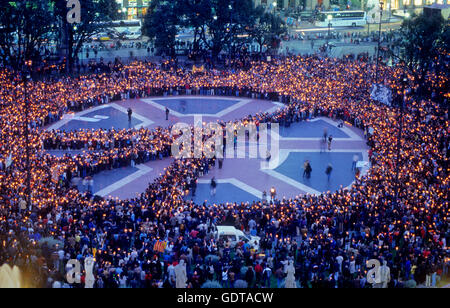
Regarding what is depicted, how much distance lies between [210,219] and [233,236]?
1750 mm

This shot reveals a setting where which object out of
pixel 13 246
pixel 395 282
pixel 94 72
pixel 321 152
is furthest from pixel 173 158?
pixel 94 72

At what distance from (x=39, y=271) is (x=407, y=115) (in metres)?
24.4

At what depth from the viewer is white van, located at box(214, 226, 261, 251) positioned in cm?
2261

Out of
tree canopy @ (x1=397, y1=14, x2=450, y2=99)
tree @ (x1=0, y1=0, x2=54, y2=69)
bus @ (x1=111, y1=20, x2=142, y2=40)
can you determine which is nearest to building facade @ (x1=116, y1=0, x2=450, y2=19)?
bus @ (x1=111, y1=20, x2=142, y2=40)

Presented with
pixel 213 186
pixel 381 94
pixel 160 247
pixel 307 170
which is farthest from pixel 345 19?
pixel 160 247

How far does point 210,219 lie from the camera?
79.7 ft

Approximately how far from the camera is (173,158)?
111 feet

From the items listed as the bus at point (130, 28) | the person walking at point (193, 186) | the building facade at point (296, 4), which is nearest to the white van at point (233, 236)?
the person walking at point (193, 186)

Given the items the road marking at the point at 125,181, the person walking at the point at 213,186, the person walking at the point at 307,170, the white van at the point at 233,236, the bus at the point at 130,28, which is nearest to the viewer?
the white van at the point at 233,236

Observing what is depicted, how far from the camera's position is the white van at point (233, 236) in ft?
74.2

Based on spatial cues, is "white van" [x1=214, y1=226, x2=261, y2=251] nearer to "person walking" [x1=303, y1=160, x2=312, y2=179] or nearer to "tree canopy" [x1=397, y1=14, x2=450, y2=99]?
"person walking" [x1=303, y1=160, x2=312, y2=179]

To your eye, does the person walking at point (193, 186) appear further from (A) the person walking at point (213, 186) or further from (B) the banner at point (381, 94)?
(B) the banner at point (381, 94)

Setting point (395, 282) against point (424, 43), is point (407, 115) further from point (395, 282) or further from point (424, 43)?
point (395, 282)

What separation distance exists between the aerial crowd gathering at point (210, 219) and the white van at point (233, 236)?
1.21 ft
